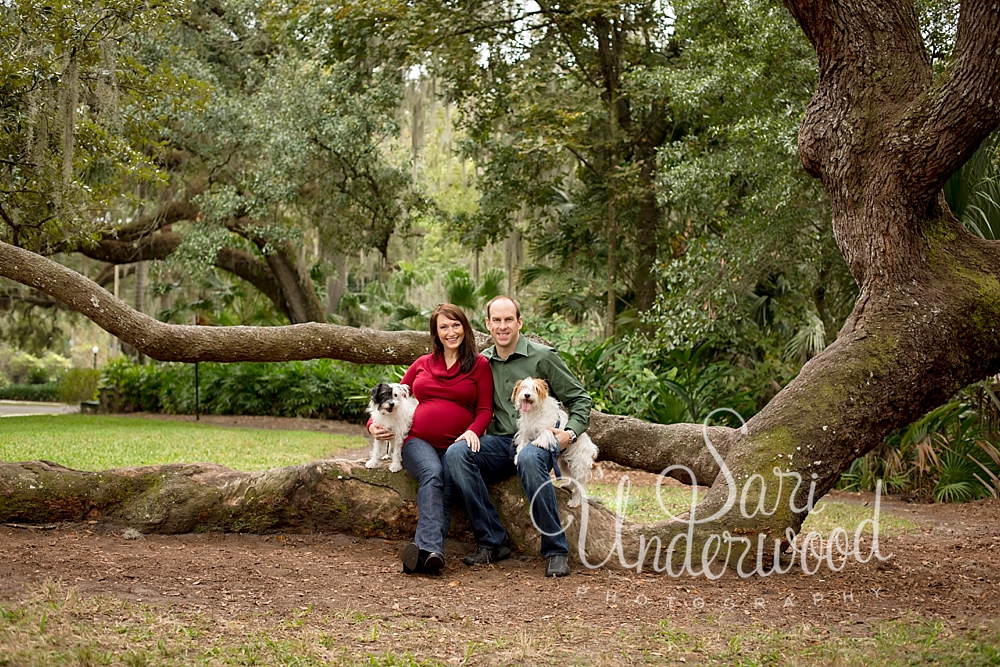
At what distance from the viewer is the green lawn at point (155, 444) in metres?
11.0

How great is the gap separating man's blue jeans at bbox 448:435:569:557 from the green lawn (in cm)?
560

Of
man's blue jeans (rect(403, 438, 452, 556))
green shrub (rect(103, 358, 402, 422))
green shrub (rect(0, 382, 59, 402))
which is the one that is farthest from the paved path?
man's blue jeans (rect(403, 438, 452, 556))

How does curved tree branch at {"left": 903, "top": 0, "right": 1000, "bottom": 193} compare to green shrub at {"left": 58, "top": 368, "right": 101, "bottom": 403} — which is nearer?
curved tree branch at {"left": 903, "top": 0, "right": 1000, "bottom": 193}

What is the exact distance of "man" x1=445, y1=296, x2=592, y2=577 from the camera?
5.18 meters

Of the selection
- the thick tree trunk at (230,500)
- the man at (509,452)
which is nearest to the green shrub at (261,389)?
the thick tree trunk at (230,500)

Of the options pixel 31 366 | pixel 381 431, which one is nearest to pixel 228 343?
pixel 381 431

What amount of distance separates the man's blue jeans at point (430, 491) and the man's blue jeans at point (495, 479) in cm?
8

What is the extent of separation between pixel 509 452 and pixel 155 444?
905 cm

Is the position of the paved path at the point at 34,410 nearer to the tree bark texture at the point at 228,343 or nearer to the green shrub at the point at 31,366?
the green shrub at the point at 31,366

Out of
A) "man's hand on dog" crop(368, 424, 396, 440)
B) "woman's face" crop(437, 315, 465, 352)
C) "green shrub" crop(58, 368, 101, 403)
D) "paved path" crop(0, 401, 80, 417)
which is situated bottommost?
"paved path" crop(0, 401, 80, 417)

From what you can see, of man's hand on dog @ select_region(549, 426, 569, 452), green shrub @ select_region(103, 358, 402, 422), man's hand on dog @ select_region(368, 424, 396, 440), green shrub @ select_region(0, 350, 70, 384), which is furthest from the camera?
green shrub @ select_region(0, 350, 70, 384)

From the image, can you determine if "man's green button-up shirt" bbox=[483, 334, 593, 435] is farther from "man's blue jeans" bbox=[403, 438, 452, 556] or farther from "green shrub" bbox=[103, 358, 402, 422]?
"green shrub" bbox=[103, 358, 402, 422]

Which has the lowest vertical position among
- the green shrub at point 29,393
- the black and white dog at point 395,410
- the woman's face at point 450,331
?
the green shrub at point 29,393

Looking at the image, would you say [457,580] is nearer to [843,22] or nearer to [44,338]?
[843,22]
